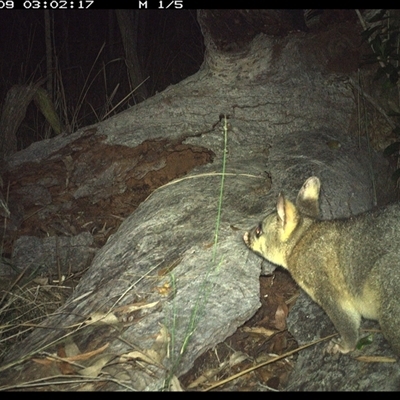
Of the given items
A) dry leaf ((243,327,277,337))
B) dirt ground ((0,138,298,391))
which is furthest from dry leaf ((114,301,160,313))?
dirt ground ((0,138,298,391))

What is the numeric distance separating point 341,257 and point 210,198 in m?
1.31

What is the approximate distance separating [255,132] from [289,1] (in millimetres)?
1211

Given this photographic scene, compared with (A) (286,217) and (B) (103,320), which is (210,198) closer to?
(A) (286,217)

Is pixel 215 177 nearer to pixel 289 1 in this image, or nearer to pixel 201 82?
pixel 201 82

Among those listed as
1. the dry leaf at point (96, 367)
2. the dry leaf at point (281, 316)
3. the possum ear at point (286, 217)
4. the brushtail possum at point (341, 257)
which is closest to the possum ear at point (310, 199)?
the brushtail possum at point (341, 257)

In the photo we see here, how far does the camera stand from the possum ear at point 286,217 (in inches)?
136

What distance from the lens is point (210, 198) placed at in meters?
4.34

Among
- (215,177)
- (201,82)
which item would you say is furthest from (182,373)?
(201,82)

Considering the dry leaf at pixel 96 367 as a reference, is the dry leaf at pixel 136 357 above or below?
above

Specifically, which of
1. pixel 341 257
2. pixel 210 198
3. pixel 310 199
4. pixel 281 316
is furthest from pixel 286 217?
pixel 210 198

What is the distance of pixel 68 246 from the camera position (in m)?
5.18

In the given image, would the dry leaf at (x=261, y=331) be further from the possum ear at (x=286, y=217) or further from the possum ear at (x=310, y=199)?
the possum ear at (x=310, y=199)

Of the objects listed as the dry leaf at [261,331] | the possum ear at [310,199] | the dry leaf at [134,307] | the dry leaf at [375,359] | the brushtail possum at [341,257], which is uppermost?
the possum ear at [310,199]

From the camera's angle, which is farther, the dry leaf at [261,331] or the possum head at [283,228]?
the possum head at [283,228]
